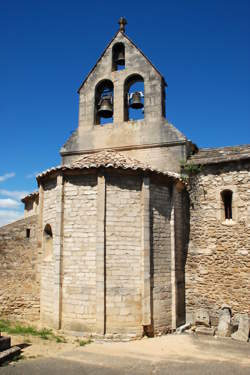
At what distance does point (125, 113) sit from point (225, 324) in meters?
7.92

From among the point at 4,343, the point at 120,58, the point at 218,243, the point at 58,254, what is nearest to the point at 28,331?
the point at 4,343

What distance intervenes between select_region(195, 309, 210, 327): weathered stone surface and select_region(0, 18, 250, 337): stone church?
1.04ft

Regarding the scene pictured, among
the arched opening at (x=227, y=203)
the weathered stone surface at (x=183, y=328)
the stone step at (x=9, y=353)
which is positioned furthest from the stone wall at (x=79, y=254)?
the arched opening at (x=227, y=203)

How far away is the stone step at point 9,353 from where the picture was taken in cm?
720

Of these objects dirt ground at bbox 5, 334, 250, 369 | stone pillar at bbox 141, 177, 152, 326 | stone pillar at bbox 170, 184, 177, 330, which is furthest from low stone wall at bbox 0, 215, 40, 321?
stone pillar at bbox 170, 184, 177, 330

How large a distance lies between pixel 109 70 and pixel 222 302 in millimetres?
9229

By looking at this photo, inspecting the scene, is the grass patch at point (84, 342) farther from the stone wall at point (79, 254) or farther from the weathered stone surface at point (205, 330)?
the weathered stone surface at point (205, 330)

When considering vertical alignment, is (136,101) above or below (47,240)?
above

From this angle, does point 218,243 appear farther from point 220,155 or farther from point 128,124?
point 128,124

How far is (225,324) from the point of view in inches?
405

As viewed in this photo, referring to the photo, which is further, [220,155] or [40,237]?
[220,155]

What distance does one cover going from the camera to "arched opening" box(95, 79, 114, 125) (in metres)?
13.0

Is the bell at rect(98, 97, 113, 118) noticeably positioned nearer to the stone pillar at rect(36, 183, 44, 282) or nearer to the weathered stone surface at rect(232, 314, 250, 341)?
the stone pillar at rect(36, 183, 44, 282)

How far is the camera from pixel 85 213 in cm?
991
